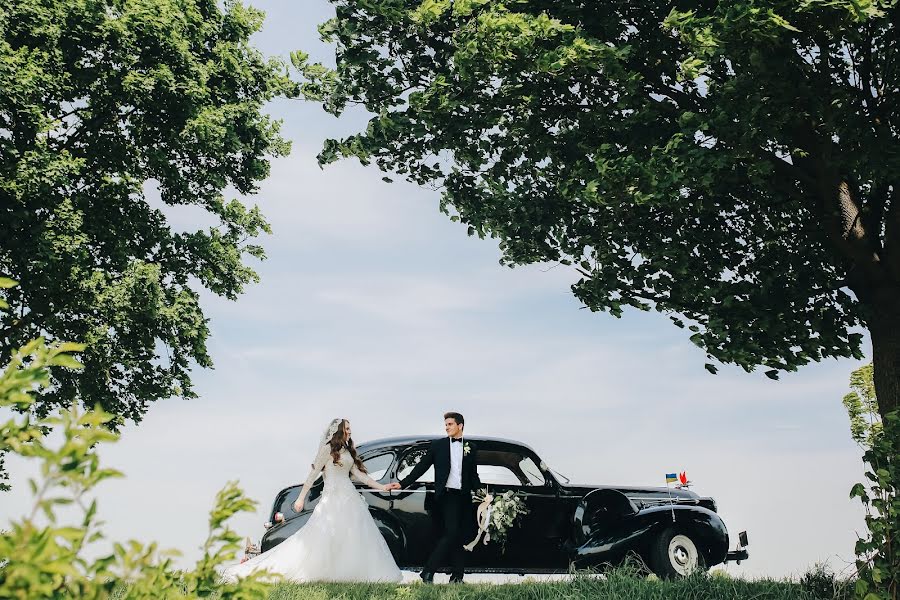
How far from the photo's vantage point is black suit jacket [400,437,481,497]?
10781 mm

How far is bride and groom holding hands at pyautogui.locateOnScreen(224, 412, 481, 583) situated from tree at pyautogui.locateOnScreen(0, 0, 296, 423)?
944 centimetres

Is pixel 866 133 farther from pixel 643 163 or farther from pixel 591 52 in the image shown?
pixel 591 52

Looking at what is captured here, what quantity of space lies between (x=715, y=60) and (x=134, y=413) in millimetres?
17441

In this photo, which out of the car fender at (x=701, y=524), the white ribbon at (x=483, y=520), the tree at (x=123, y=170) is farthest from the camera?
the tree at (x=123, y=170)

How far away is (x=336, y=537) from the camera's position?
1080cm

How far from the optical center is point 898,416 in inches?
307

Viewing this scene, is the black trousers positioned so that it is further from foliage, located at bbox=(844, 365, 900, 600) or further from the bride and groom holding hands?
foliage, located at bbox=(844, 365, 900, 600)

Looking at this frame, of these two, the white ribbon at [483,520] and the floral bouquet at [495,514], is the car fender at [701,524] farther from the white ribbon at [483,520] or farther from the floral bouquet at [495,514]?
the white ribbon at [483,520]

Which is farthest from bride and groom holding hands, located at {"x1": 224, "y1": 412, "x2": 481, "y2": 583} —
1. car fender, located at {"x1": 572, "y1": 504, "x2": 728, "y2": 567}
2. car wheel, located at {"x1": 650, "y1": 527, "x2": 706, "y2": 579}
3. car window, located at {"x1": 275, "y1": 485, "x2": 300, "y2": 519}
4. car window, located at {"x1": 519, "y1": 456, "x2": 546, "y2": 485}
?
car wheel, located at {"x1": 650, "y1": 527, "x2": 706, "y2": 579}

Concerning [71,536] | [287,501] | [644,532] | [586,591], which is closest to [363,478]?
[287,501]

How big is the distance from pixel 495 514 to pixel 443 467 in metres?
1.56

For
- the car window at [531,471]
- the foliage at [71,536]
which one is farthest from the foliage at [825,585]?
the foliage at [71,536]

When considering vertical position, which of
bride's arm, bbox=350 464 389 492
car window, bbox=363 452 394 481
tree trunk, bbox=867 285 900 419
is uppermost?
tree trunk, bbox=867 285 900 419

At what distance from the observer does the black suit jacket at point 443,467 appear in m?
10.8
